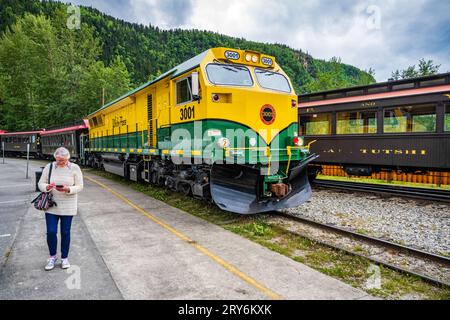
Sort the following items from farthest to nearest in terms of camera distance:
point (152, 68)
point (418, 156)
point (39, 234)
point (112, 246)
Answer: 1. point (152, 68)
2. point (418, 156)
3. point (39, 234)
4. point (112, 246)

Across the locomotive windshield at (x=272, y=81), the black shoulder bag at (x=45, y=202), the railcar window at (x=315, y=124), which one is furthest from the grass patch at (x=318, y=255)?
the railcar window at (x=315, y=124)

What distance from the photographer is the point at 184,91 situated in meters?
8.28

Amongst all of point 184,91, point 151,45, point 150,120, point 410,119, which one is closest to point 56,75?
point 150,120

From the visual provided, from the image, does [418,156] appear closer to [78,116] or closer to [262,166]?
[262,166]

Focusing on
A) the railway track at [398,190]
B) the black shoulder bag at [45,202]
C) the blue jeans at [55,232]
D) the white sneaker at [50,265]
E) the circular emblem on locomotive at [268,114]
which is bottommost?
the white sneaker at [50,265]

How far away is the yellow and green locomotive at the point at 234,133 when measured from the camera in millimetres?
7210

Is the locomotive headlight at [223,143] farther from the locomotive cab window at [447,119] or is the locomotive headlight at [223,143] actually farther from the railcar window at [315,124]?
the railcar window at [315,124]

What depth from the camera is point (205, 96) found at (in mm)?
7203

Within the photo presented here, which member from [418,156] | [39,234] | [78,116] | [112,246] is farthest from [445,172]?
[78,116]

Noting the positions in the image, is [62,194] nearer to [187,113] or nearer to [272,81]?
[187,113]

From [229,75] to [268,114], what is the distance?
134 centimetres

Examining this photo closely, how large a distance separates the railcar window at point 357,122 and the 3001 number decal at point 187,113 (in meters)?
7.46

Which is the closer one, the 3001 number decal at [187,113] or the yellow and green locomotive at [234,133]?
the yellow and green locomotive at [234,133]

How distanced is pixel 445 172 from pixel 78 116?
3451 cm
